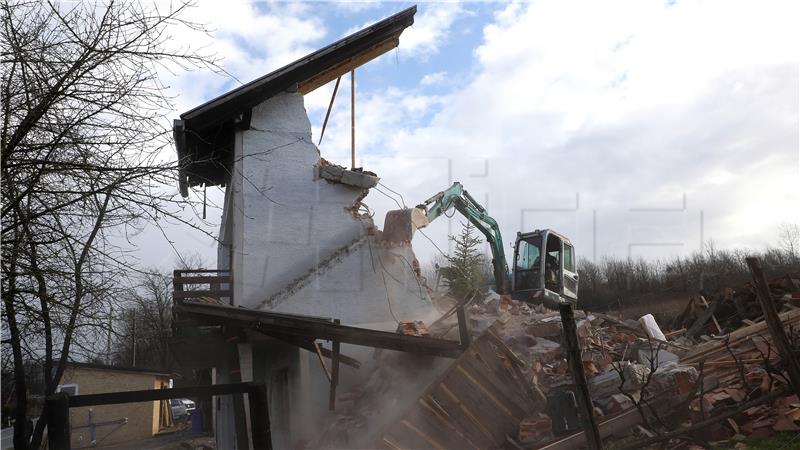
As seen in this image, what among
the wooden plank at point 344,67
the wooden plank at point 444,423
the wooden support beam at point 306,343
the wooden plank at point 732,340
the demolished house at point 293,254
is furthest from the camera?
the wooden plank at point 344,67

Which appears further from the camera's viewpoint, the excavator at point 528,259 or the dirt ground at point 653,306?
the dirt ground at point 653,306

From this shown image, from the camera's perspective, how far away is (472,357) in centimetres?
934

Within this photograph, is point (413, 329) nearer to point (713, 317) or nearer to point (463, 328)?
point (463, 328)

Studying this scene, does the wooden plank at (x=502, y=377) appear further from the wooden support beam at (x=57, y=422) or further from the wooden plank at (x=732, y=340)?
the wooden support beam at (x=57, y=422)

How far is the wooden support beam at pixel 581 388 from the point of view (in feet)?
14.9

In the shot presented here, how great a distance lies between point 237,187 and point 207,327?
290 cm

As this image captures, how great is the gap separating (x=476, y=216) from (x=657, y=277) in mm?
23145

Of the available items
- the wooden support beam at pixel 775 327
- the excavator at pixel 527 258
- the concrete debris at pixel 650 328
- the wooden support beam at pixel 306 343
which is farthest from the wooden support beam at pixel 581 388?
the excavator at pixel 527 258

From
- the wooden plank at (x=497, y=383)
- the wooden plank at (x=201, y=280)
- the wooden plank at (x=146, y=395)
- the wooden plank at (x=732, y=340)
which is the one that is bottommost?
the wooden plank at (x=497, y=383)

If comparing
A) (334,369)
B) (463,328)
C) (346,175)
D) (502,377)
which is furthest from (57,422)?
(346,175)

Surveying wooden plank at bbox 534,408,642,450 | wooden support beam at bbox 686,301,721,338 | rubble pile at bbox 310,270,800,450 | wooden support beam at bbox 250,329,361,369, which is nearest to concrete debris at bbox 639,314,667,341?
rubble pile at bbox 310,270,800,450

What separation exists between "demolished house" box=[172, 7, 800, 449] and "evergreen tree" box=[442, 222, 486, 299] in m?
6.47

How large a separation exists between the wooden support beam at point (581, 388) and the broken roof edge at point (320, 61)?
30.5ft

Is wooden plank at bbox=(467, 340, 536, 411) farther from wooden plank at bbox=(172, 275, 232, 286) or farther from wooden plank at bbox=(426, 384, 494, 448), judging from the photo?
wooden plank at bbox=(172, 275, 232, 286)
